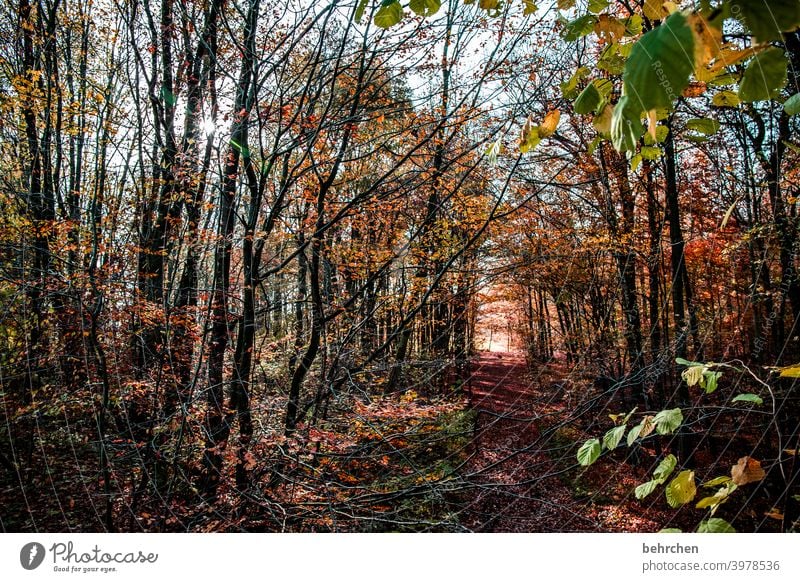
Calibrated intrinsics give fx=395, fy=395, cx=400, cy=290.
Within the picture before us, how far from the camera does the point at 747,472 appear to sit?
83cm

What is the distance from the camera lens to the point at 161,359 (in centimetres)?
318

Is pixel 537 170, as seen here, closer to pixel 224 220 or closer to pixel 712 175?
pixel 712 175

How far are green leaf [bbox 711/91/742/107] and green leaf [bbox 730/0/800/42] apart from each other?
51 cm

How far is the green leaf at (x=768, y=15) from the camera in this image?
1.24 feet

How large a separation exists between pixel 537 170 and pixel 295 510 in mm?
6511

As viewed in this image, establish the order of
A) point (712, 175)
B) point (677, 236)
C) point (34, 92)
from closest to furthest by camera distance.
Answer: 1. point (34, 92)
2. point (677, 236)
3. point (712, 175)

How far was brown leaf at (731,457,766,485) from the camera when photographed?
31.8 inches

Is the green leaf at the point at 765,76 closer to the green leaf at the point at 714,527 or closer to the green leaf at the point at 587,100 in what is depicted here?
the green leaf at the point at 587,100

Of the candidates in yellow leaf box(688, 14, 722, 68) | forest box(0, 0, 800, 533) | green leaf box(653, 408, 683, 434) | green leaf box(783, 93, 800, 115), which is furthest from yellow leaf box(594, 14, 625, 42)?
green leaf box(653, 408, 683, 434)

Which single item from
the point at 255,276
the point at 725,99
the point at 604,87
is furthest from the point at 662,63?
the point at 255,276

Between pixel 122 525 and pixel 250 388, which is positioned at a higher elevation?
pixel 250 388

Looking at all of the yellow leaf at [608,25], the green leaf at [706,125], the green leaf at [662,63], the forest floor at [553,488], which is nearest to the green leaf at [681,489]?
the green leaf at [706,125]
